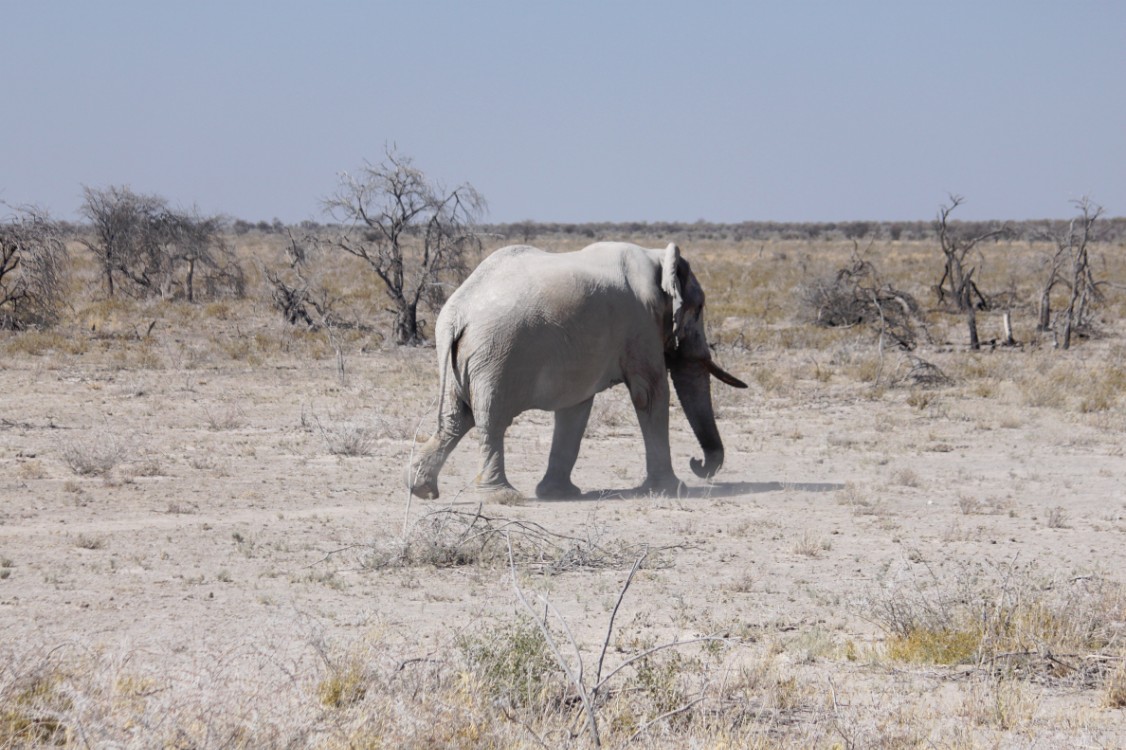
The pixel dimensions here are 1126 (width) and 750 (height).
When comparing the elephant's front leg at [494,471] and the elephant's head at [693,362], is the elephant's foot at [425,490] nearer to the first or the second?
the elephant's front leg at [494,471]

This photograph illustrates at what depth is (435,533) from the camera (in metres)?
8.01

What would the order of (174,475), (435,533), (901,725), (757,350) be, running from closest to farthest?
(901,725) < (435,533) < (174,475) < (757,350)

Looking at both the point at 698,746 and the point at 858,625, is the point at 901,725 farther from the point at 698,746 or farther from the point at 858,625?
the point at 858,625

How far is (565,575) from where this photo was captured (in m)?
7.64

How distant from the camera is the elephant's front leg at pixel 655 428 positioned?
1050cm

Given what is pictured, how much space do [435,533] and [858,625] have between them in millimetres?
2813

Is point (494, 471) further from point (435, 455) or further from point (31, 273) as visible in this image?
point (31, 273)

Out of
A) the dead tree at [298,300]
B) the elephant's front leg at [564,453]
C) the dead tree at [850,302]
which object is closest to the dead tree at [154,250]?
the dead tree at [298,300]

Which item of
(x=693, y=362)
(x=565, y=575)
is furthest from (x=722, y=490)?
(x=565, y=575)

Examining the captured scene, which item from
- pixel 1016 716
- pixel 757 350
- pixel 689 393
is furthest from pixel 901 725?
pixel 757 350

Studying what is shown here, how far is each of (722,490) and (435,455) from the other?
8.61ft

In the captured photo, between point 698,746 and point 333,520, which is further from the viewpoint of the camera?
point 333,520

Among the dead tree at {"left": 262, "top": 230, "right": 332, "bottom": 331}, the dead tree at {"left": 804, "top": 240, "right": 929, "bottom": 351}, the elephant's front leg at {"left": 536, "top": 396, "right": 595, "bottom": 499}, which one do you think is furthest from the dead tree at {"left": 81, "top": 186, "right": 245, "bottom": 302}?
the elephant's front leg at {"left": 536, "top": 396, "right": 595, "bottom": 499}

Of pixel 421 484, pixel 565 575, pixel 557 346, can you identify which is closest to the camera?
pixel 565 575
